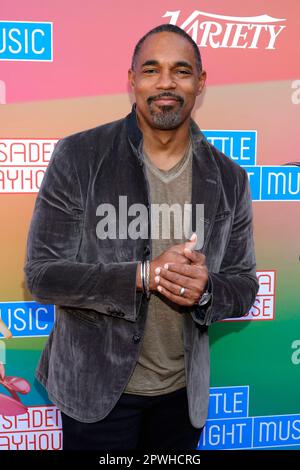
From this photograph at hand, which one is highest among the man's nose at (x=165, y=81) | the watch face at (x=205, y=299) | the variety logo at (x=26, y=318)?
the man's nose at (x=165, y=81)

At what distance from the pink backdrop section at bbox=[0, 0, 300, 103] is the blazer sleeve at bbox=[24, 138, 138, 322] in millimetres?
664

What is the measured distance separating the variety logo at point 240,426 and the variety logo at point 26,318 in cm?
87

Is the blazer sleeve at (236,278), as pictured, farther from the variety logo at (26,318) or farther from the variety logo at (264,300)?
the variety logo at (26,318)

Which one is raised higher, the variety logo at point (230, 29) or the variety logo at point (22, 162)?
the variety logo at point (230, 29)

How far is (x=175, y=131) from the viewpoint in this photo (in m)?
1.57

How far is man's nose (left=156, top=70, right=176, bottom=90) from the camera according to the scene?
4.88 feet

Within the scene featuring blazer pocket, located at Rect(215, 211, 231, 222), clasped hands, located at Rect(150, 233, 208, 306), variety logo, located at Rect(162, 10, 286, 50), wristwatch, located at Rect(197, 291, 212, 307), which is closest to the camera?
clasped hands, located at Rect(150, 233, 208, 306)

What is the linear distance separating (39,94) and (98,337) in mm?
1114

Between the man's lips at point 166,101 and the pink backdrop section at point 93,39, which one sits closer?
the man's lips at point 166,101

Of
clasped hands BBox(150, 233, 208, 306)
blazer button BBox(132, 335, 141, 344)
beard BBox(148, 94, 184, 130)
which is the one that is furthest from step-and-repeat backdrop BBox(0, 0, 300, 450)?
clasped hands BBox(150, 233, 208, 306)

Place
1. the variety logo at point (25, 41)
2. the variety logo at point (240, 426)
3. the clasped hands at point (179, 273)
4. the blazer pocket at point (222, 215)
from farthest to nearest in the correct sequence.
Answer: the variety logo at point (240, 426)
the variety logo at point (25, 41)
the blazer pocket at point (222, 215)
the clasped hands at point (179, 273)

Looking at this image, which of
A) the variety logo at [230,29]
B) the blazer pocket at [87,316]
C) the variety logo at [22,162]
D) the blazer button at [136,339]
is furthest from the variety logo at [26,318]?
the variety logo at [230,29]

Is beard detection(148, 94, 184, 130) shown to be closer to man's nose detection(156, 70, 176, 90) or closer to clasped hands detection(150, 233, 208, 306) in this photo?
man's nose detection(156, 70, 176, 90)

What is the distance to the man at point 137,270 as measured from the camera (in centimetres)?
139
